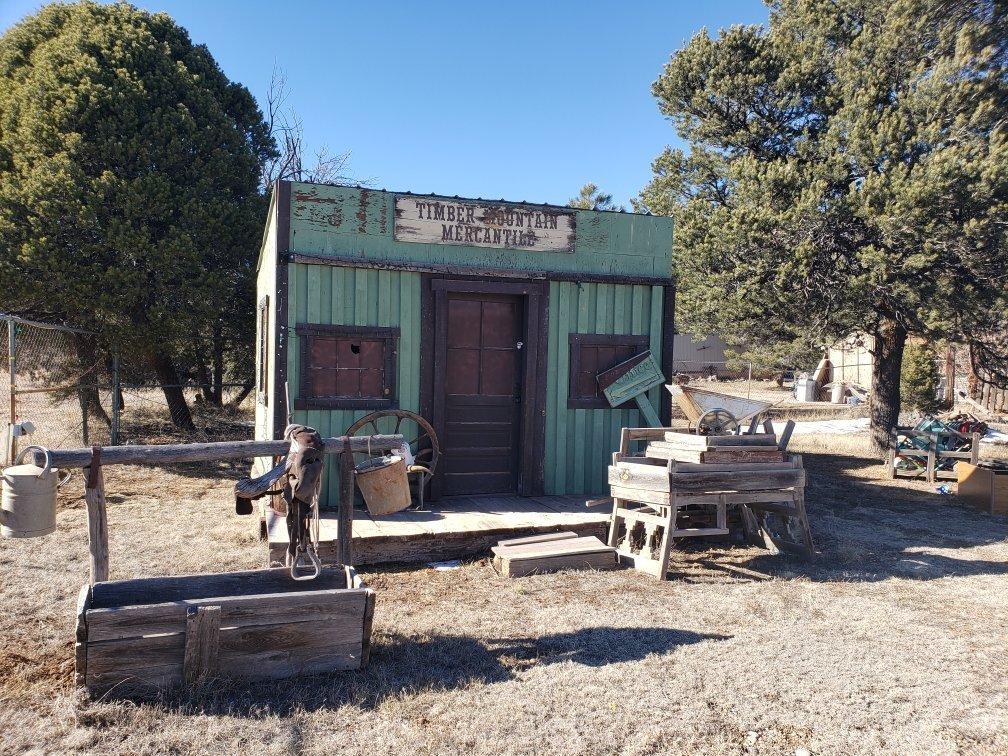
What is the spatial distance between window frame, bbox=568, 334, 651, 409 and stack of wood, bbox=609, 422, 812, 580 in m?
1.24

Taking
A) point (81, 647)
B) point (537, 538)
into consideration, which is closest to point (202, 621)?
point (81, 647)

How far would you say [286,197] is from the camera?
6980 millimetres

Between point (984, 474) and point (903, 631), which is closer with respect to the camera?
point (903, 631)

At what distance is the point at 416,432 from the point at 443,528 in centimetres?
135

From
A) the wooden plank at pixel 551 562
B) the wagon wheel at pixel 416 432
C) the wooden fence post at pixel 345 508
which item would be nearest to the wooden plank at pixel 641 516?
the wooden plank at pixel 551 562

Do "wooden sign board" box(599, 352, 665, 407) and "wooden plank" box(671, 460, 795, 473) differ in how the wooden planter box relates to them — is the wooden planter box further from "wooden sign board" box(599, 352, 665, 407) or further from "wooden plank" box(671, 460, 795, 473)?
"wooden sign board" box(599, 352, 665, 407)

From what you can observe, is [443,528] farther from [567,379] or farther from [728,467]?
[728,467]

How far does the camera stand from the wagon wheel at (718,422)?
6.54 m

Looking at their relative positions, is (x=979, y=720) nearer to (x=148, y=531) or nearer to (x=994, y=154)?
(x=148, y=531)

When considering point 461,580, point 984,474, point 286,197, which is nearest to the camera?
point 461,580

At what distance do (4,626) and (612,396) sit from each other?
5820 millimetres

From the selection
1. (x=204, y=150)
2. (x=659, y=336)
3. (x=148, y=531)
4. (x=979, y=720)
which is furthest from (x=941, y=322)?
(x=204, y=150)

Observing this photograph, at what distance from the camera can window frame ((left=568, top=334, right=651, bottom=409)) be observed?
7.96 metres

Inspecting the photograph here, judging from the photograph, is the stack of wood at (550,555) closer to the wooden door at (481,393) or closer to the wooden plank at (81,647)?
the wooden door at (481,393)
